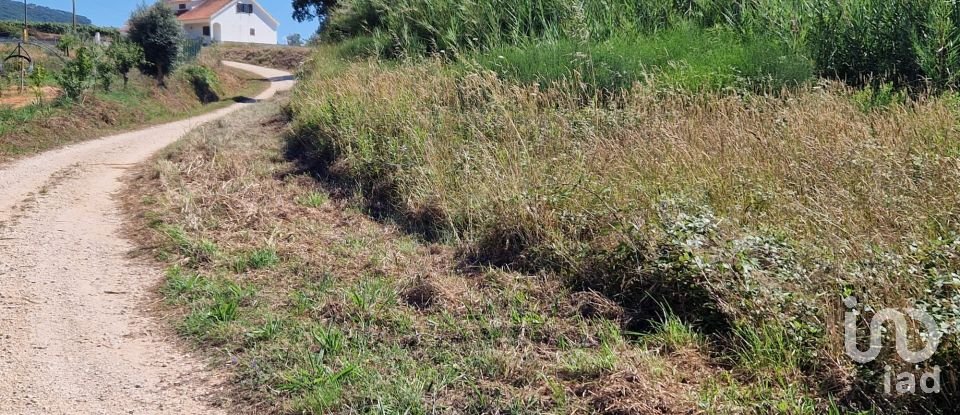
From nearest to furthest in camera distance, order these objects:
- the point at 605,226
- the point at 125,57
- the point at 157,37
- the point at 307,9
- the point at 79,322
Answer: the point at 79,322, the point at 605,226, the point at 125,57, the point at 157,37, the point at 307,9

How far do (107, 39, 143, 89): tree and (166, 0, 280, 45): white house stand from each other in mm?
44425

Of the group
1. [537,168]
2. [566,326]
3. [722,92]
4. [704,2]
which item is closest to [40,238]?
[537,168]

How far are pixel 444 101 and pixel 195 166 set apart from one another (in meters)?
3.39

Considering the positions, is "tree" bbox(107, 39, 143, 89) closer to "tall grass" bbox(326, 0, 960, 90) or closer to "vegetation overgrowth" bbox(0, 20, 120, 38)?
"tall grass" bbox(326, 0, 960, 90)

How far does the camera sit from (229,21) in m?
70.0

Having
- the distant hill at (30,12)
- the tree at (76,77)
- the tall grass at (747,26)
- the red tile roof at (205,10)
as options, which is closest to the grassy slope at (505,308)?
the tall grass at (747,26)

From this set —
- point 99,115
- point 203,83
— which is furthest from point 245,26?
point 99,115

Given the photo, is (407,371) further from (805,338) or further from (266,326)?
(805,338)

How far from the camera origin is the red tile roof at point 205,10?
68356 mm

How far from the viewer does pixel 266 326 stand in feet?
14.8

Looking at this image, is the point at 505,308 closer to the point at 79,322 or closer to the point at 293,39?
the point at 79,322

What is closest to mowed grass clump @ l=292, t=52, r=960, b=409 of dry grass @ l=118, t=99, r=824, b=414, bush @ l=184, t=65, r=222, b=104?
dry grass @ l=118, t=99, r=824, b=414

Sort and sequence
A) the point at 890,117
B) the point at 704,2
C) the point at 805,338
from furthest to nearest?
→ the point at 704,2
the point at 890,117
the point at 805,338

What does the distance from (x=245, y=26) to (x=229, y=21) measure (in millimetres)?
2782
